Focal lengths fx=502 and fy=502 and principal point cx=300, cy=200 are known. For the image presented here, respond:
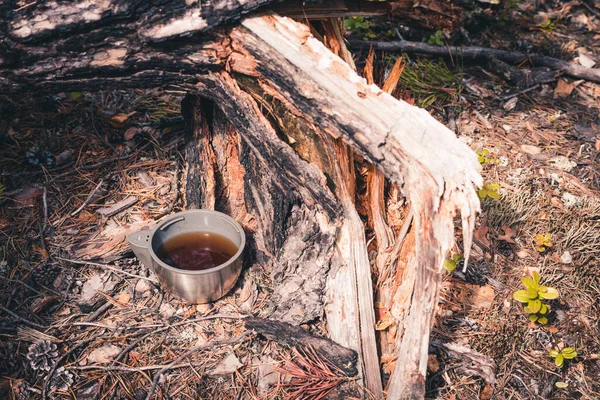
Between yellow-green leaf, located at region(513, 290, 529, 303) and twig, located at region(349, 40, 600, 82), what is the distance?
2047 mm

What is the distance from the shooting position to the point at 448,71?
3.82 m

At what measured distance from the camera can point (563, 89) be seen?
385 cm

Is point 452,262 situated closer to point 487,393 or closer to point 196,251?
point 487,393

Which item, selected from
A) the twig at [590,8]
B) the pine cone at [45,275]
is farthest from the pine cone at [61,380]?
the twig at [590,8]

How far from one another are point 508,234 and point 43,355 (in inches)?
102

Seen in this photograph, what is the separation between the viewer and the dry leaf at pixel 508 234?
9.75 ft

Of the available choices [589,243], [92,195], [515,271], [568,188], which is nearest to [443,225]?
[515,271]

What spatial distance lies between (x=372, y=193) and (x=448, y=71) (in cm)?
189

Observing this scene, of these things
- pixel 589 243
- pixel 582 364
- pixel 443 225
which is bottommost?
pixel 582 364

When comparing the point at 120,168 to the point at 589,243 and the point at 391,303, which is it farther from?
the point at 589,243

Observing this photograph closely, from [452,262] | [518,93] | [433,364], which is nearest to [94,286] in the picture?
[433,364]

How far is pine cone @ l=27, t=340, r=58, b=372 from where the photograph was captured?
7.88 ft

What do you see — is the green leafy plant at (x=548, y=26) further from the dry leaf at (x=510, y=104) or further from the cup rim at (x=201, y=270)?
the cup rim at (x=201, y=270)

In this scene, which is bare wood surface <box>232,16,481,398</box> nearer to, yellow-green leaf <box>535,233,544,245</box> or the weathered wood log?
the weathered wood log
